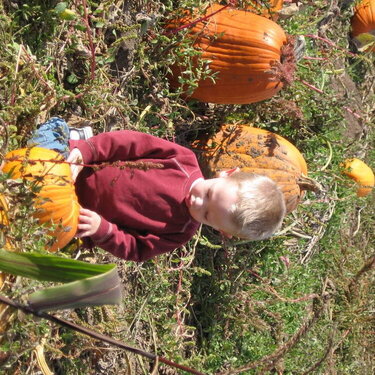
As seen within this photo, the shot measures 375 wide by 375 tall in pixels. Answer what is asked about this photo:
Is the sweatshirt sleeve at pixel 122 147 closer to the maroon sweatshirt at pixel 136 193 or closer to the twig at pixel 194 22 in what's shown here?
the maroon sweatshirt at pixel 136 193

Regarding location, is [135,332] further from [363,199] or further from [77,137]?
[363,199]

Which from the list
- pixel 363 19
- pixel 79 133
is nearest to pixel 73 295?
pixel 79 133

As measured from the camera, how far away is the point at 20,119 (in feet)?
8.26

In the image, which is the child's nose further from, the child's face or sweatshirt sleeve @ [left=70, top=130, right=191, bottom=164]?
sweatshirt sleeve @ [left=70, top=130, right=191, bottom=164]

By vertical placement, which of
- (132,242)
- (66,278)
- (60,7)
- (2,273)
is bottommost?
(132,242)

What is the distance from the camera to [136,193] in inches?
98.8

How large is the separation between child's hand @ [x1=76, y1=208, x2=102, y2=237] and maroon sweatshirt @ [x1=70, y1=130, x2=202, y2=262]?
10cm

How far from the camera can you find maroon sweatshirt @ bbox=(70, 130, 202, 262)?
2486mm

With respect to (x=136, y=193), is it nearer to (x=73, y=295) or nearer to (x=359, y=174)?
(x=73, y=295)

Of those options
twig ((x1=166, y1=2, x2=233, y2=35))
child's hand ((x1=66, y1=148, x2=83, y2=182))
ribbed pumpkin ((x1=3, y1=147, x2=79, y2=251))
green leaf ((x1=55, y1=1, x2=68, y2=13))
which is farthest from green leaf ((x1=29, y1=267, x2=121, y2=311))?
twig ((x1=166, y1=2, x2=233, y2=35))

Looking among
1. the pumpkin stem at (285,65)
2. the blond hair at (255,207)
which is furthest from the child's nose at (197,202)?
the pumpkin stem at (285,65)

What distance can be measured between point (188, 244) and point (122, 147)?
1.26 meters

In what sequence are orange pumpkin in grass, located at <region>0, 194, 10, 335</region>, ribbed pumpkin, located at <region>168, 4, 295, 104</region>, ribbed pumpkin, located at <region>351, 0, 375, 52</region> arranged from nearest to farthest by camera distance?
orange pumpkin in grass, located at <region>0, 194, 10, 335</region>, ribbed pumpkin, located at <region>168, 4, 295, 104</region>, ribbed pumpkin, located at <region>351, 0, 375, 52</region>

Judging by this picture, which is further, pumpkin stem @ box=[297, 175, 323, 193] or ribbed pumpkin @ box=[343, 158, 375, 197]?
ribbed pumpkin @ box=[343, 158, 375, 197]
